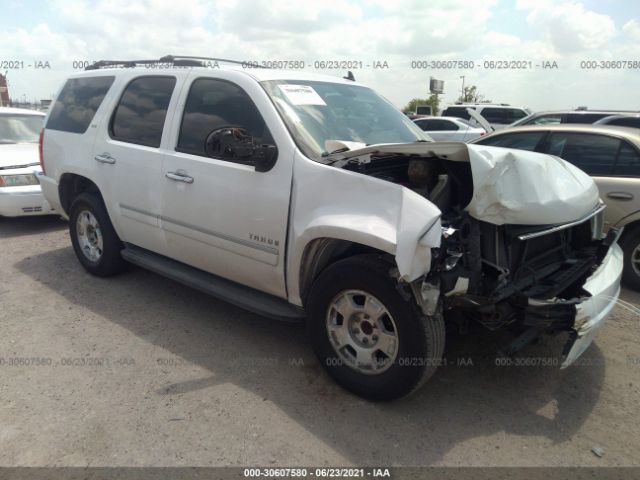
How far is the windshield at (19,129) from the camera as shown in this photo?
790 cm

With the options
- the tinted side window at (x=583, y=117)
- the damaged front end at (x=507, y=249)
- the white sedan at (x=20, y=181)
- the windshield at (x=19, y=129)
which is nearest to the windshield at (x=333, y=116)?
the damaged front end at (x=507, y=249)

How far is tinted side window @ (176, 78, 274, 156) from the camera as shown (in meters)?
3.45

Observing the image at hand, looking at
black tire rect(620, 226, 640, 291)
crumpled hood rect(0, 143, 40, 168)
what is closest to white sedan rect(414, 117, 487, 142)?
black tire rect(620, 226, 640, 291)

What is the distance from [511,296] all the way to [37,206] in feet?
21.5

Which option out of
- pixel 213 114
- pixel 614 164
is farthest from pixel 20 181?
pixel 614 164

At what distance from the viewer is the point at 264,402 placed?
10.0ft

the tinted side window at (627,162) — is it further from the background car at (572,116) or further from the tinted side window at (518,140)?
the background car at (572,116)

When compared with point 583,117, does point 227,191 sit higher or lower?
lower

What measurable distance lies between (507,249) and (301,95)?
180 cm

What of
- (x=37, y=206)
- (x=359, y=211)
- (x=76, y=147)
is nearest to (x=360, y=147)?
(x=359, y=211)

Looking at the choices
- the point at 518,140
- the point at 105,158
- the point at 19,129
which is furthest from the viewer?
the point at 19,129

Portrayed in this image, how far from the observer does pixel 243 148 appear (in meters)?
3.15

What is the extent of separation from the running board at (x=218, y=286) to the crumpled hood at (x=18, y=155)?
357 cm

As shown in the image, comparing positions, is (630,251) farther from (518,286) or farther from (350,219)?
(350,219)
